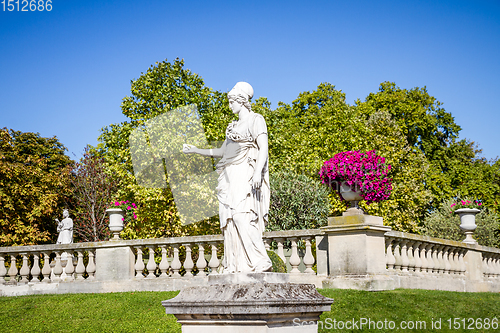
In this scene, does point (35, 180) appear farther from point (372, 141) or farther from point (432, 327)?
point (432, 327)

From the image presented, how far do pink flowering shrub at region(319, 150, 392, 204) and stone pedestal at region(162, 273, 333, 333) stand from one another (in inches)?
190

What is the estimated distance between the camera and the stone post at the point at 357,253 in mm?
9430

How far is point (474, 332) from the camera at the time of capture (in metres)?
7.53

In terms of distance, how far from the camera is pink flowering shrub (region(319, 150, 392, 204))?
998 centimetres

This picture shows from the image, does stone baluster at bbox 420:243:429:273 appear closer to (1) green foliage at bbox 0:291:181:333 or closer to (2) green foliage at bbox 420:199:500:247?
(1) green foliage at bbox 0:291:181:333

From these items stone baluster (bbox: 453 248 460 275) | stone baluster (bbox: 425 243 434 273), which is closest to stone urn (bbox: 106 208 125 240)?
stone baluster (bbox: 425 243 434 273)

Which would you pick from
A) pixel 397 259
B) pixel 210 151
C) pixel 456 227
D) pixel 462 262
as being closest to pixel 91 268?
pixel 397 259

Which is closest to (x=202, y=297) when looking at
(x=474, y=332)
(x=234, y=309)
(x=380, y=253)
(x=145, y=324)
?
(x=234, y=309)

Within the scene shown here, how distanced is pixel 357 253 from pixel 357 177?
147cm

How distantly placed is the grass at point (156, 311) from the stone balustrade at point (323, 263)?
698mm

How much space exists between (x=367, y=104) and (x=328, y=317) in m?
29.4

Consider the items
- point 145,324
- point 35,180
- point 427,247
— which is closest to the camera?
point 145,324

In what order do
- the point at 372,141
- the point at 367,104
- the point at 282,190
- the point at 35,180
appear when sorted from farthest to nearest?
1. the point at 367,104
2. the point at 372,141
3. the point at 35,180
4. the point at 282,190

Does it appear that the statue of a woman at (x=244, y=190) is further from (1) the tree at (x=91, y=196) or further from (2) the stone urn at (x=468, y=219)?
(1) the tree at (x=91, y=196)
